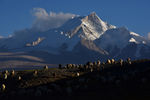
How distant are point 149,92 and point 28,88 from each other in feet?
122

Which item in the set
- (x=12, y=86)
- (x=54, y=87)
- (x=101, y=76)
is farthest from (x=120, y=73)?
(x=12, y=86)

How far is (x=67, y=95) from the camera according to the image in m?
97.2

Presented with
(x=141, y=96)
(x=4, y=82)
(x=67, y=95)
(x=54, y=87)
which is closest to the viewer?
(x=141, y=96)

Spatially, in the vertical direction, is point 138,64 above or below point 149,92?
above

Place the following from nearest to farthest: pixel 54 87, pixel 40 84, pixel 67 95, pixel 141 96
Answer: pixel 141 96 < pixel 67 95 < pixel 54 87 < pixel 40 84

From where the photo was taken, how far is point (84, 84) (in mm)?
107062

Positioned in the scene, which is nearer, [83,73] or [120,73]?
[120,73]

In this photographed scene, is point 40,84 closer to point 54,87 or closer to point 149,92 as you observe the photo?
point 54,87

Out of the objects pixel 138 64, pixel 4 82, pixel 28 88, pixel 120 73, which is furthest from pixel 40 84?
pixel 138 64

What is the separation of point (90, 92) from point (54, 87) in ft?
41.4

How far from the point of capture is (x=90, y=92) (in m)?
97.7

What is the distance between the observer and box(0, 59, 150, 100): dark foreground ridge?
92125 millimetres

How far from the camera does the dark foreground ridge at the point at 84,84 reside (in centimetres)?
9212

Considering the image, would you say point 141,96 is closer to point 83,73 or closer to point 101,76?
point 101,76
